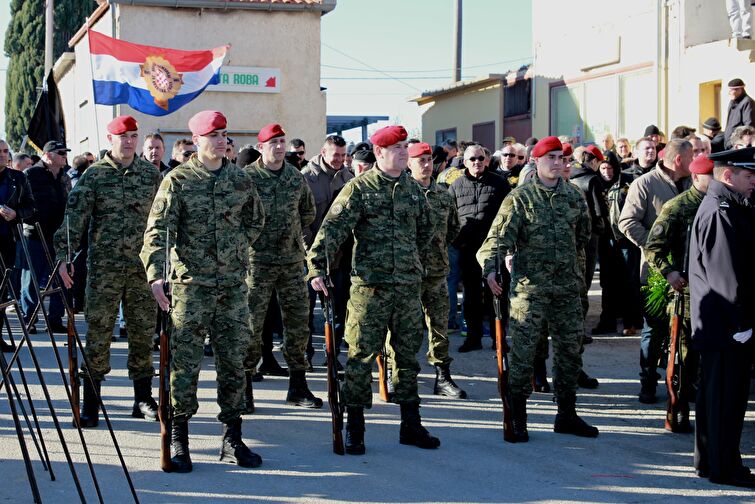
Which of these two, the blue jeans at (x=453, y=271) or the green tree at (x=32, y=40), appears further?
the green tree at (x=32, y=40)

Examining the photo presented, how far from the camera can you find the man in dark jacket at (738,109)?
13.5 meters

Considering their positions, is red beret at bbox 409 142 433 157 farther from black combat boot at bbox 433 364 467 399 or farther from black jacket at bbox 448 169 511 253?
black jacket at bbox 448 169 511 253

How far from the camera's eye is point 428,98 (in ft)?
92.1

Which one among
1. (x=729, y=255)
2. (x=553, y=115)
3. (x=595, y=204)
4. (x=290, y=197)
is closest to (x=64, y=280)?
(x=290, y=197)

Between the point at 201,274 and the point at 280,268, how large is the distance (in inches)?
Result: 74.3

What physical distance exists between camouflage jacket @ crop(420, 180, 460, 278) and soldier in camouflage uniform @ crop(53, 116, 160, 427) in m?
2.43

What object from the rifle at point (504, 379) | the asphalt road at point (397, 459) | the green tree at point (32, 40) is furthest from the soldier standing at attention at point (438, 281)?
the green tree at point (32, 40)

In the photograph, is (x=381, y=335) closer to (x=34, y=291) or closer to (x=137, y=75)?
(x=34, y=291)

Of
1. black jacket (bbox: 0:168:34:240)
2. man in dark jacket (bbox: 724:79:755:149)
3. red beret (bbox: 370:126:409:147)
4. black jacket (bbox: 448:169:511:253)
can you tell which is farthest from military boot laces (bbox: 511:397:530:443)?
man in dark jacket (bbox: 724:79:755:149)

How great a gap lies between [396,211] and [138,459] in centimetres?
232

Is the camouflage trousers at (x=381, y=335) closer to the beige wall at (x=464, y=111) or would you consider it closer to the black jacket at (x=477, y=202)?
the black jacket at (x=477, y=202)

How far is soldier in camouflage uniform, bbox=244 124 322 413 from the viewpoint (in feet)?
28.2

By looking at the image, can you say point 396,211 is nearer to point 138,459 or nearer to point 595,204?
point 138,459

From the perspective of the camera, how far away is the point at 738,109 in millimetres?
13625
